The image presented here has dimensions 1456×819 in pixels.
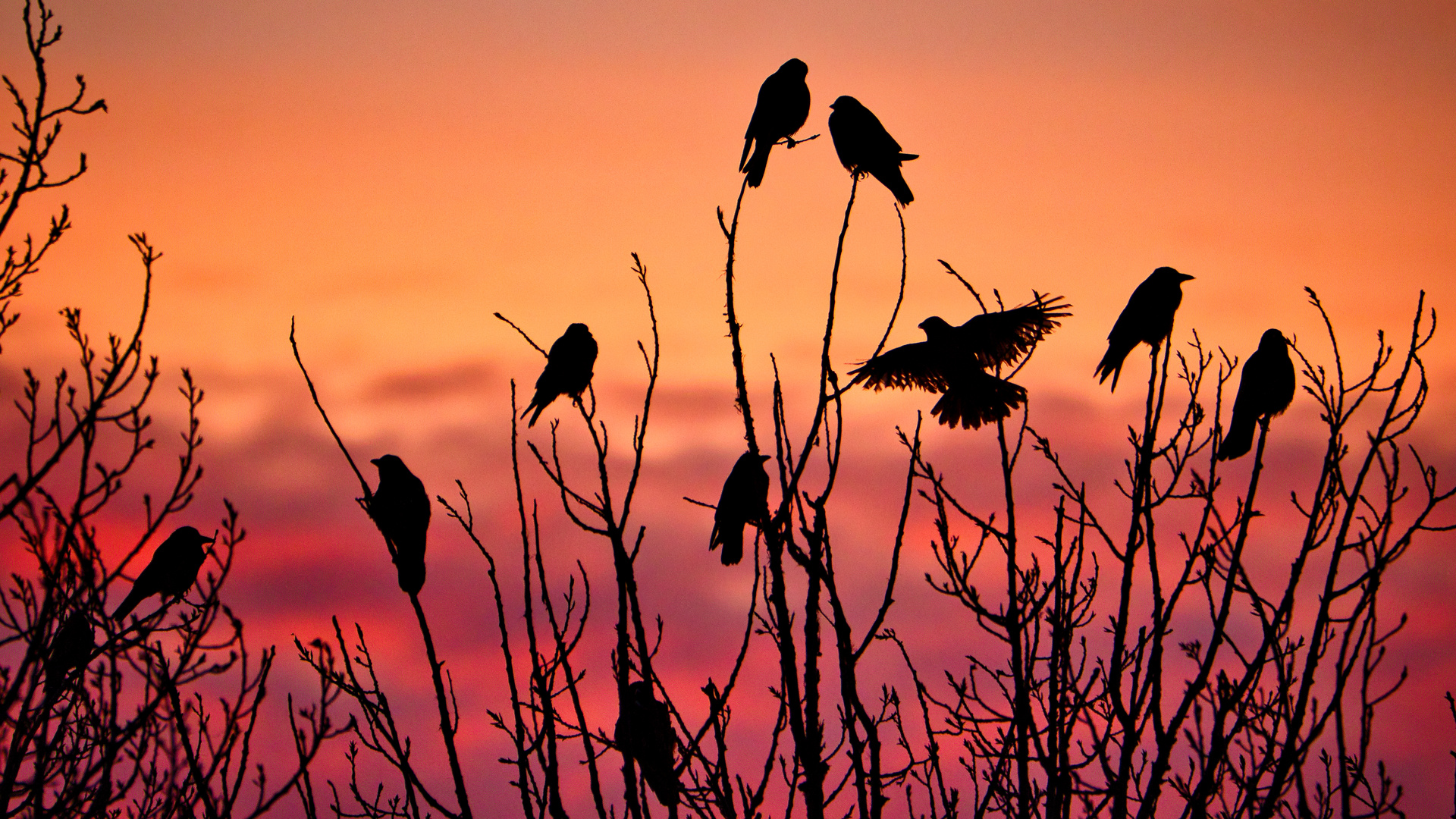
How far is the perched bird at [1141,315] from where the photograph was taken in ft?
16.5

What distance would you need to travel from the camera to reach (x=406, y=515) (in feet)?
13.2

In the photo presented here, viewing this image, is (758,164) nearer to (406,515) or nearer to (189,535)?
(406,515)

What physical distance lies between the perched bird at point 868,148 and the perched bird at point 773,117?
1.17 ft

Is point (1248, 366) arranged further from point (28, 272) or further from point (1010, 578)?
point (28, 272)

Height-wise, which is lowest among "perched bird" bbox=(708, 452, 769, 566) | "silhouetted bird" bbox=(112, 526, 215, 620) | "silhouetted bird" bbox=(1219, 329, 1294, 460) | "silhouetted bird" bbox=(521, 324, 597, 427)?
"perched bird" bbox=(708, 452, 769, 566)

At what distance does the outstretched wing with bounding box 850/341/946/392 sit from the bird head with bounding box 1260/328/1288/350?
1782mm

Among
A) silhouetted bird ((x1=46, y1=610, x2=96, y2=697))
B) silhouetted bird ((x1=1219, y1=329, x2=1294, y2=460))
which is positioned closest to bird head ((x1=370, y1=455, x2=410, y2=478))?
silhouetted bird ((x1=46, y1=610, x2=96, y2=697))

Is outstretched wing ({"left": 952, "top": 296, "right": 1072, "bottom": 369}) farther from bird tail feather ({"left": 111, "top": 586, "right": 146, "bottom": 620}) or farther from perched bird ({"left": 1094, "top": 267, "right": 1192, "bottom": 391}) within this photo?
bird tail feather ({"left": 111, "top": 586, "right": 146, "bottom": 620})

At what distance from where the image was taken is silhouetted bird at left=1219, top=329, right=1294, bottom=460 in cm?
540

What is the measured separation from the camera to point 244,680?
2.60 meters

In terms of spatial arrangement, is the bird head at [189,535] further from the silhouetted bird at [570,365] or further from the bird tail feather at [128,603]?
the silhouetted bird at [570,365]

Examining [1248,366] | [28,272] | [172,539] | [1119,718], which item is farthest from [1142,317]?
[172,539]

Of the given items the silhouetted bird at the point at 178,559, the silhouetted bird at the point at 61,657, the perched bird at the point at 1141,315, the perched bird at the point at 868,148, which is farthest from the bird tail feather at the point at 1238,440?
the silhouetted bird at the point at 178,559

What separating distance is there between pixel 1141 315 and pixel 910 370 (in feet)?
3.93
